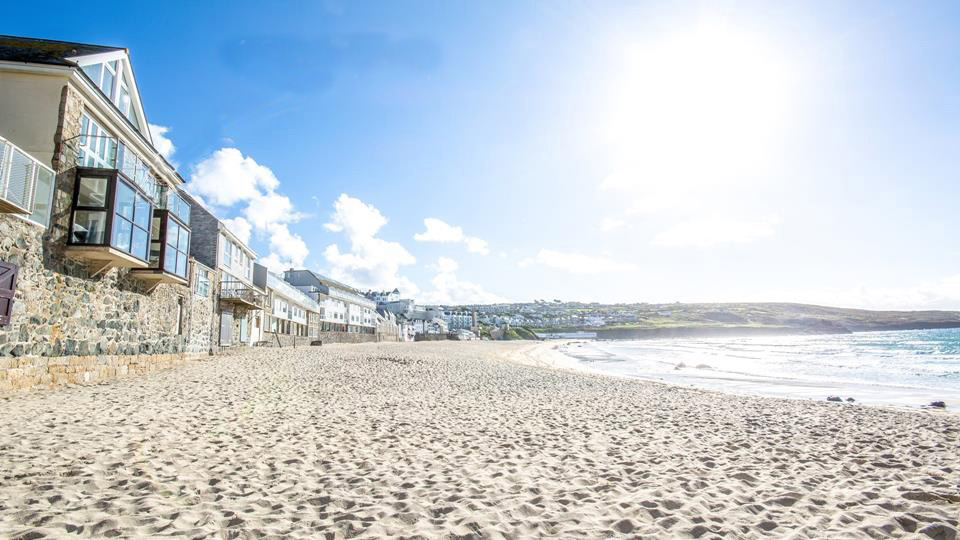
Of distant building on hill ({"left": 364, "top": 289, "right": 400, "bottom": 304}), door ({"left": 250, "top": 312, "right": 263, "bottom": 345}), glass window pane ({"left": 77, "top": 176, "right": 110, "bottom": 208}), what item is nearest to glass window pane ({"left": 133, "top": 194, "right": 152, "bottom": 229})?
glass window pane ({"left": 77, "top": 176, "right": 110, "bottom": 208})

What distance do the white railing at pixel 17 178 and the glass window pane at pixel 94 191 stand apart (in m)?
1.48

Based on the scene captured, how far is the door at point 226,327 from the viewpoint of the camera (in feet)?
80.3

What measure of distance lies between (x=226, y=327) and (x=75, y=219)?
48.9 ft

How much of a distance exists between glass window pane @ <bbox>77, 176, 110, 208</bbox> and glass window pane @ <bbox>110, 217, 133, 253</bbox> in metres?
0.57

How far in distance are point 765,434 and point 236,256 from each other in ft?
91.1

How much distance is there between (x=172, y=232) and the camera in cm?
1544

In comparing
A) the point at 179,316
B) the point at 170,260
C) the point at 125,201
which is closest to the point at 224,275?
the point at 179,316

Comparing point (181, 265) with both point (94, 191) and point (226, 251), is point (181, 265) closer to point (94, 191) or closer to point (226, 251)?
point (94, 191)

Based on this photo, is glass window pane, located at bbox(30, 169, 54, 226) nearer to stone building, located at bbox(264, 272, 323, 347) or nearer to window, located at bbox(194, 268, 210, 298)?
window, located at bbox(194, 268, 210, 298)

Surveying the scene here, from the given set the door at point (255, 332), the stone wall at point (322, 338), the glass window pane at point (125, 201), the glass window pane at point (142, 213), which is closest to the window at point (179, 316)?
the glass window pane at point (142, 213)

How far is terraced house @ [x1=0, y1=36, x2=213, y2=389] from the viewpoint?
9.82m

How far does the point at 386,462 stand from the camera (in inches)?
245

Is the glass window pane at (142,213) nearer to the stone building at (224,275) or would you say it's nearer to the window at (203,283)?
the window at (203,283)

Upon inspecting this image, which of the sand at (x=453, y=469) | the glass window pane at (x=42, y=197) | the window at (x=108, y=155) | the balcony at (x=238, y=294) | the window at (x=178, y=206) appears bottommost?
the sand at (x=453, y=469)
